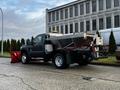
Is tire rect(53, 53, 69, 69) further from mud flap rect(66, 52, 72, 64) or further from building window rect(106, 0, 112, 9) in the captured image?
building window rect(106, 0, 112, 9)

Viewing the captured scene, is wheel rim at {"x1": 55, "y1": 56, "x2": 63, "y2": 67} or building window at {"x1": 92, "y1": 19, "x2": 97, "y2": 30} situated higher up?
building window at {"x1": 92, "y1": 19, "x2": 97, "y2": 30}

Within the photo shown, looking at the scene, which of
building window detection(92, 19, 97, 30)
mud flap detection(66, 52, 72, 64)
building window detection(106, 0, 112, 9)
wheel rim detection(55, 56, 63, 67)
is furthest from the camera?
building window detection(92, 19, 97, 30)

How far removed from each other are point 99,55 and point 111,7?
135 feet

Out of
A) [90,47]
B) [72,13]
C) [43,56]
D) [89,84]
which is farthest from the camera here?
[72,13]

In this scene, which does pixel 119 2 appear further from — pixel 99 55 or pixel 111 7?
pixel 99 55

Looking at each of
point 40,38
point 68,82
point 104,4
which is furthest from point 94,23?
point 68,82

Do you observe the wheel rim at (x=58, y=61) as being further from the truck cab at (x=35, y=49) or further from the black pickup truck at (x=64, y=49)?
the truck cab at (x=35, y=49)

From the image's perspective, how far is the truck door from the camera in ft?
61.1

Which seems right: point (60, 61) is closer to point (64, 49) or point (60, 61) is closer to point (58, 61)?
point (58, 61)

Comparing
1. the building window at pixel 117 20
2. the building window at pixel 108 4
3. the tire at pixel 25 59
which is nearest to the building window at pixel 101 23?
the building window at pixel 108 4

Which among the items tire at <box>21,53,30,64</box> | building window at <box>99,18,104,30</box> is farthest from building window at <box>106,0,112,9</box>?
tire at <box>21,53,30,64</box>

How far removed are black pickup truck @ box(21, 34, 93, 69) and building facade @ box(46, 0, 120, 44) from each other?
3319 centimetres

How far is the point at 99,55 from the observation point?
16.5 metres

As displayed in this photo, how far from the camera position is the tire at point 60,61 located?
16516mm
